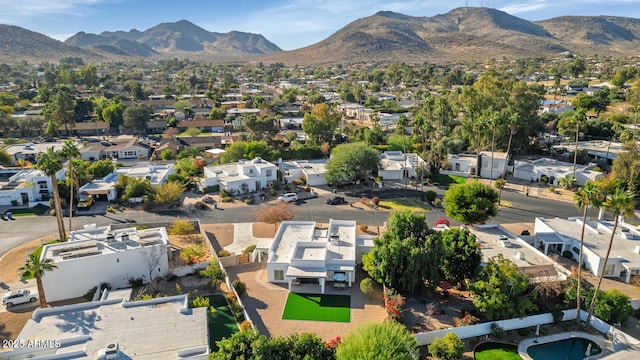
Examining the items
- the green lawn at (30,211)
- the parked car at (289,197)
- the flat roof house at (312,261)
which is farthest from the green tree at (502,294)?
the green lawn at (30,211)

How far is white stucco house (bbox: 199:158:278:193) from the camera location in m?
58.5

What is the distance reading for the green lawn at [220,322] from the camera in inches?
1153

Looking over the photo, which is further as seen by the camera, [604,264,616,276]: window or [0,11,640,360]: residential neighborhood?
[604,264,616,276]: window

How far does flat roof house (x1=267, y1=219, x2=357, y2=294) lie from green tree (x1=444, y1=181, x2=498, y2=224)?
36.2 ft

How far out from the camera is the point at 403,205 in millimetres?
54750

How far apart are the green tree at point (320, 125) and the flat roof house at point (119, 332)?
53.5m

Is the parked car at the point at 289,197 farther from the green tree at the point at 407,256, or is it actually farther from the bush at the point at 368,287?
the bush at the point at 368,287

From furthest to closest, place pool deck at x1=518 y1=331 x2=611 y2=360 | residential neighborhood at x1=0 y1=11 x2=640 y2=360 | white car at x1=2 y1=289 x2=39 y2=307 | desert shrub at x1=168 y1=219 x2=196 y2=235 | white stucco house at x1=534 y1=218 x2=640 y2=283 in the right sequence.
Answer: desert shrub at x1=168 y1=219 x2=196 y2=235 → white stucco house at x1=534 y1=218 x2=640 y2=283 → white car at x1=2 y1=289 x2=39 y2=307 → pool deck at x1=518 y1=331 x2=611 y2=360 → residential neighborhood at x1=0 y1=11 x2=640 y2=360

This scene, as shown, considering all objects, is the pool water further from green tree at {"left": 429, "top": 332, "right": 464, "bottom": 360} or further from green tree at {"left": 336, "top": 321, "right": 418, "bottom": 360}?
green tree at {"left": 336, "top": 321, "right": 418, "bottom": 360}

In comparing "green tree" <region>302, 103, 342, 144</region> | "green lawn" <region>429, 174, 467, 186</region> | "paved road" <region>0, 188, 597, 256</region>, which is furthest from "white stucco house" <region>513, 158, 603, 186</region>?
"green tree" <region>302, 103, 342, 144</region>

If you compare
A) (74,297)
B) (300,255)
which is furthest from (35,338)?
(300,255)

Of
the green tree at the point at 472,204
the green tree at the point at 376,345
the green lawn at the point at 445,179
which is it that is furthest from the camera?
the green lawn at the point at 445,179

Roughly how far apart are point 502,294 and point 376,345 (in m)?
12.6

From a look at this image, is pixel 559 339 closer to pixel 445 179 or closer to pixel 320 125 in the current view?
pixel 445 179
